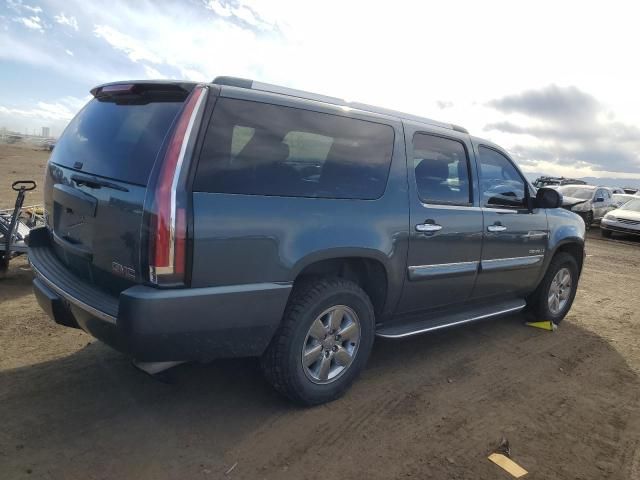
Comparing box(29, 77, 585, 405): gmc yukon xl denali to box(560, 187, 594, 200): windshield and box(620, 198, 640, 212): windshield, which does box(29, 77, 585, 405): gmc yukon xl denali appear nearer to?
box(620, 198, 640, 212): windshield

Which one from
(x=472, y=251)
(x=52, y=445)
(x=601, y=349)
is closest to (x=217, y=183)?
(x=52, y=445)

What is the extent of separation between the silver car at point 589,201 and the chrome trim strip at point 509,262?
543 inches

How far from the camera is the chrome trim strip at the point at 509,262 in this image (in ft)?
14.1

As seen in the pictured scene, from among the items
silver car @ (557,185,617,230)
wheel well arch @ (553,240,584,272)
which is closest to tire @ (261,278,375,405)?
wheel well arch @ (553,240,584,272)

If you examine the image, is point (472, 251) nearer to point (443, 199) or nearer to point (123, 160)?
point (443, 199)

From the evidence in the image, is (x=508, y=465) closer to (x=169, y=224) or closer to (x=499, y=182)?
(x=169, y=224)

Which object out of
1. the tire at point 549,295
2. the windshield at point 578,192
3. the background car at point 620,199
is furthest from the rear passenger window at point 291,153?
the background car at point 620,199

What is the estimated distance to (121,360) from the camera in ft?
12.2

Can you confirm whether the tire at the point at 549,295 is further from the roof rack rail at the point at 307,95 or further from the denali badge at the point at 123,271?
the denali badge at the point at 123,271

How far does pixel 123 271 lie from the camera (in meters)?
2.65

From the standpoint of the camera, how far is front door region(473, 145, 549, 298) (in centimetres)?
431

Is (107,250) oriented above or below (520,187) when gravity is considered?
below

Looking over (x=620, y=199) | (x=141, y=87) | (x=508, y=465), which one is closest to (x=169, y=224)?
(x=141, y=87)

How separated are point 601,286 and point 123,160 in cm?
743
